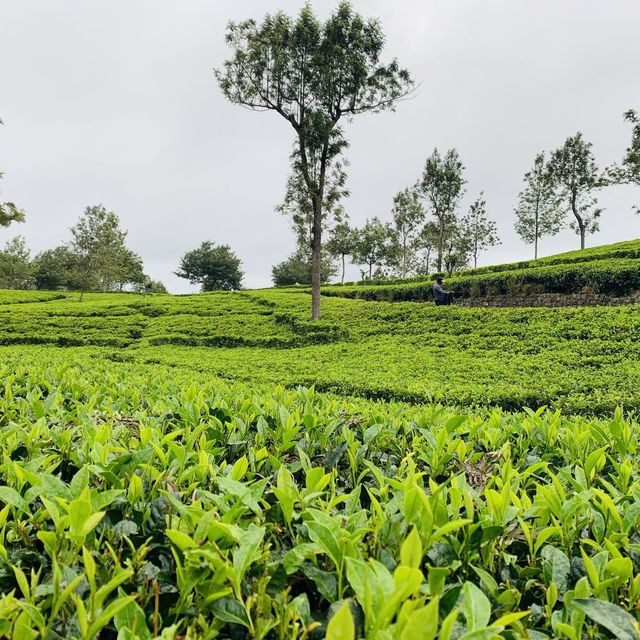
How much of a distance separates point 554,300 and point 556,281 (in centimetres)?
63

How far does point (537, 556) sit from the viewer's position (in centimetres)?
110

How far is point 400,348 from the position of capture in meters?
11.0

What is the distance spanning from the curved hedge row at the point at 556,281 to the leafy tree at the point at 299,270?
118ft

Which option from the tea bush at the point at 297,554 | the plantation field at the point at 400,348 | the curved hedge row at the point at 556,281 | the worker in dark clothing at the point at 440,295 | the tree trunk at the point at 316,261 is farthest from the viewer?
the tree trunk at the point at 316,261

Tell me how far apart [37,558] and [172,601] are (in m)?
0.40

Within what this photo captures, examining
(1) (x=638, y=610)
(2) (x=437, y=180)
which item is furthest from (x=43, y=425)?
(2) (x=437, y=180)

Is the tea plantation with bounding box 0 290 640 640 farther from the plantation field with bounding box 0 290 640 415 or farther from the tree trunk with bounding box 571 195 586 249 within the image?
the tree trunk with bounding box 571 195 586 249

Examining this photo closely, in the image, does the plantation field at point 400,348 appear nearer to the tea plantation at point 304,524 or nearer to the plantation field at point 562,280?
the tea plantation at point 304,524

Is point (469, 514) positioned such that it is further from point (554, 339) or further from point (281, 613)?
point (554, 339)

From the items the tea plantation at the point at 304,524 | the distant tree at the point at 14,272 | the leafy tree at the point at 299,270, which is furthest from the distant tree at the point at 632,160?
the distant tree at the point at 14,272

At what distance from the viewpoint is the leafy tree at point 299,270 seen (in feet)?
182

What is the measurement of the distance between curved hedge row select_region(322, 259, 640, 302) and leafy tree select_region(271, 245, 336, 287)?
35995 millimetres

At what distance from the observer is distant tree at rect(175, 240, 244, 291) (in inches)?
2202

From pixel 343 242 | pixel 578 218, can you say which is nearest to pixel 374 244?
pixel 343 242
